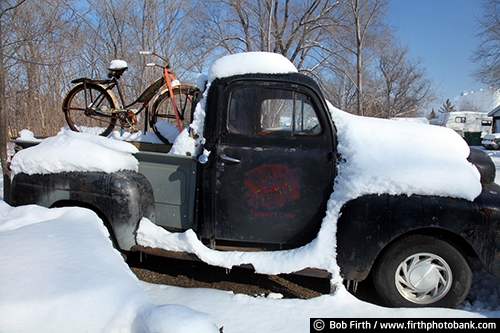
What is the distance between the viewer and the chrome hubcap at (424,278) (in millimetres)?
2732

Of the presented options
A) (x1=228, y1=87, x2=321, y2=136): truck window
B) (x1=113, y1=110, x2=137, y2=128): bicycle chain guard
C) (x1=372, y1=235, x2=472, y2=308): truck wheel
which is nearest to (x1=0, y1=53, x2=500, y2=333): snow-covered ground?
(x1=372, y1=235, x2=472, y2=308): truck wheel

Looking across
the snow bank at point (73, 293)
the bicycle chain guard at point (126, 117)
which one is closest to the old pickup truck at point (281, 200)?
the snow bank at point (73, 293)

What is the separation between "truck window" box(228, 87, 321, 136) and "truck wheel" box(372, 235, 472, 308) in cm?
131

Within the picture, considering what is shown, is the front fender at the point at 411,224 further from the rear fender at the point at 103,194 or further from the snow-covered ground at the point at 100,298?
the rear fender at the point at 103,194

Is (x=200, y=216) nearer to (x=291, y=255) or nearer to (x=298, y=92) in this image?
(x=291, y=255)

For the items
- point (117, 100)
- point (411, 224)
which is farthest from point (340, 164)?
point (117, 100)

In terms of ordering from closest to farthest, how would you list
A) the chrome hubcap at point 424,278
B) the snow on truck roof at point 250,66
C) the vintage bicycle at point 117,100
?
the chrome hubcap at point 424,278
the snow on truck roof at point 250,66
the vintage bicycle at point 117,100

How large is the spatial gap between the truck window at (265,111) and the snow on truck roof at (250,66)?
18cm

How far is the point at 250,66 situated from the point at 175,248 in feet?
6.27

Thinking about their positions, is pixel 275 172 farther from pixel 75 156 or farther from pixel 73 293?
pixel 75 156

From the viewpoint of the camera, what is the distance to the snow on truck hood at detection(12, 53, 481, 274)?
2.74 metres

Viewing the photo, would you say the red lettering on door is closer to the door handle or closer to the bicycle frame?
the door handle

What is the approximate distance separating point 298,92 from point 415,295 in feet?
6.95

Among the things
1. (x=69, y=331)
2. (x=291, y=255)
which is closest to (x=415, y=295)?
(x=291, y=255)
